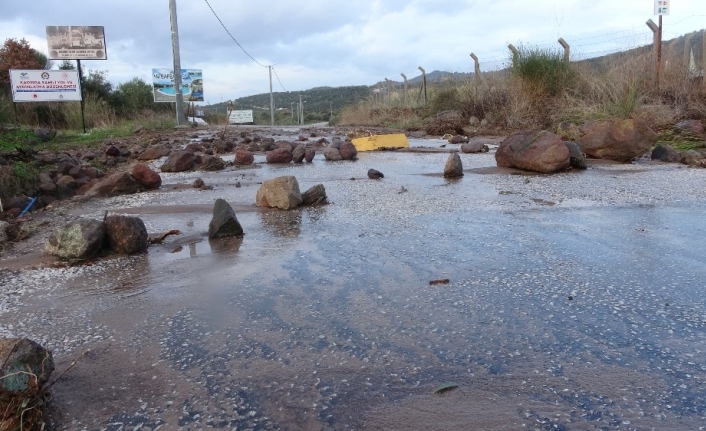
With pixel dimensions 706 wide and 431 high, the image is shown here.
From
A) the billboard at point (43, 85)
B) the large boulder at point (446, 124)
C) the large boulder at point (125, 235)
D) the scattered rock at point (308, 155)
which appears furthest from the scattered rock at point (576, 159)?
the billboard at point (43, 85)

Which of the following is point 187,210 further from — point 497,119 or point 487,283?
point 497,119

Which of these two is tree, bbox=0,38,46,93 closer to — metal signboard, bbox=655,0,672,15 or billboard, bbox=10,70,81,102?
billboard, bbox=10,70,81,102

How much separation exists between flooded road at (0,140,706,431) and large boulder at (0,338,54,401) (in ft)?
0.35

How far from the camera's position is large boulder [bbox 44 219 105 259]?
3.04 m

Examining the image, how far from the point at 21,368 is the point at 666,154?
7.73m

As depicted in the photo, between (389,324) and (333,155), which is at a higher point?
(333,155)

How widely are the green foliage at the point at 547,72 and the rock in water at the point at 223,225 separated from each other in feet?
38.8

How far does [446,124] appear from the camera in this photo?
1504 cm

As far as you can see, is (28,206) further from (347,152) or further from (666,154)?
(666,154)

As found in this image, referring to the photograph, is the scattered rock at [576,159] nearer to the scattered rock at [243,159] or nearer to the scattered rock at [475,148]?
the scattered rock at [475,148]

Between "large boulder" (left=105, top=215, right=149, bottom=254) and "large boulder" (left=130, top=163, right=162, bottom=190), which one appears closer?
"large boulder" (left=105, top=215, right=149, bottom=254)

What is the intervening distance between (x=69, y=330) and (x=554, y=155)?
213 inches

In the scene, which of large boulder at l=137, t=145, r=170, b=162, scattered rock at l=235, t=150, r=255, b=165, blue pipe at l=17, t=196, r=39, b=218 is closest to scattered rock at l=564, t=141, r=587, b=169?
scattered rock at l=235, t=150, r=255, b=165

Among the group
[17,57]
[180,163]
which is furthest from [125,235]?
[17,57]
